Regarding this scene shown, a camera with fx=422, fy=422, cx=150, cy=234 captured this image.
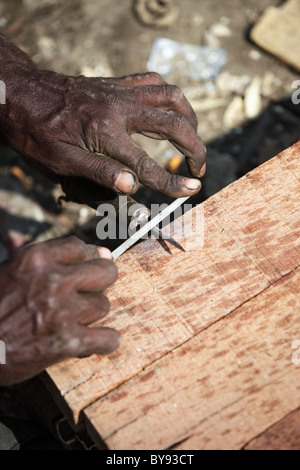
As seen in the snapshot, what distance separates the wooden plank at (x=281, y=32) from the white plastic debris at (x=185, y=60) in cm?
42

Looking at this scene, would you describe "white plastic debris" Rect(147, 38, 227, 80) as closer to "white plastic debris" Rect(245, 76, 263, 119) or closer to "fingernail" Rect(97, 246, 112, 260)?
"white plastic debris" Rect(245, 76, 263, 119)

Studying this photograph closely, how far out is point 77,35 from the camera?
4480 millimetres

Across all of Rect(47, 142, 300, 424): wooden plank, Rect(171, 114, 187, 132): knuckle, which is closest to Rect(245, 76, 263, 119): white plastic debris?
Rect(171, 114, 187, 132): knuckle

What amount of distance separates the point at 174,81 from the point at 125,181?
2905mm

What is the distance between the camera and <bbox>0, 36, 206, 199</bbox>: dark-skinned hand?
1.74 metres

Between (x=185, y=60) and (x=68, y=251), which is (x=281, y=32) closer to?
(x=185, y=60)

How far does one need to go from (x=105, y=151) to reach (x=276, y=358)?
1.06 meters

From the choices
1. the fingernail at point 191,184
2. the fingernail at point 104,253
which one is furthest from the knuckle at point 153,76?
the fingernail at point 104,253

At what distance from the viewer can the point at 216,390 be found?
1341mm

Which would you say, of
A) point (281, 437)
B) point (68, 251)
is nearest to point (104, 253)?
point (68, 251)

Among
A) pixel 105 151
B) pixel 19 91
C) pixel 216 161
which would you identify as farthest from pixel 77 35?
pixel 105 151

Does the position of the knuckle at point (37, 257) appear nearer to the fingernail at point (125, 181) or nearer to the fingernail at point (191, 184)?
the fingernail at point (125, 181)

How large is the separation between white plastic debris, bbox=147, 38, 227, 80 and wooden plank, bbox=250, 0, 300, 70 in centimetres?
42
